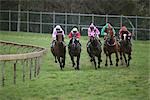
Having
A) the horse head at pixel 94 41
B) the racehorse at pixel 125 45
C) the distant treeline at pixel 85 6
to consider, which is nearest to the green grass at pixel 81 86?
the horse head at pixel 94 41

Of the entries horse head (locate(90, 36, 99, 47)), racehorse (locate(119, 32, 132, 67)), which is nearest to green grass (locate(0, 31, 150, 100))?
horse head (locate(90, 36, 99, 47))

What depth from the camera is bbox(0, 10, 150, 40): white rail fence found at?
48.1m

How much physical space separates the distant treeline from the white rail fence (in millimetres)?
2233

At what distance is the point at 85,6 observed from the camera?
55844 mm

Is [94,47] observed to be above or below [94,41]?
below

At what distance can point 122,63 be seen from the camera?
22.6m

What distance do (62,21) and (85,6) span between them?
467cm

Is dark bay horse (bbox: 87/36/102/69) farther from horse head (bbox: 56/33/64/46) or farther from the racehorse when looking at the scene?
the racehorse

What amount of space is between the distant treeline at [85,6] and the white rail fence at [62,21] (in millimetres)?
2233

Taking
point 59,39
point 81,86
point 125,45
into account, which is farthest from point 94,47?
point 81,86

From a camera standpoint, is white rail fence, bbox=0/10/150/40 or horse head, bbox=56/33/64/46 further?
white rail fence, bbox=0/10/150/40

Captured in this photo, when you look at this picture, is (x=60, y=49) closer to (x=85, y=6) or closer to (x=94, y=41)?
(x=94, y=41)

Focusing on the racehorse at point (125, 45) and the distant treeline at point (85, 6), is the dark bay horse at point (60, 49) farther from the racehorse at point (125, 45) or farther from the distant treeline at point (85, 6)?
the distant treeline at point (85, 6)

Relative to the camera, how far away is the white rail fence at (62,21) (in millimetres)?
48094
